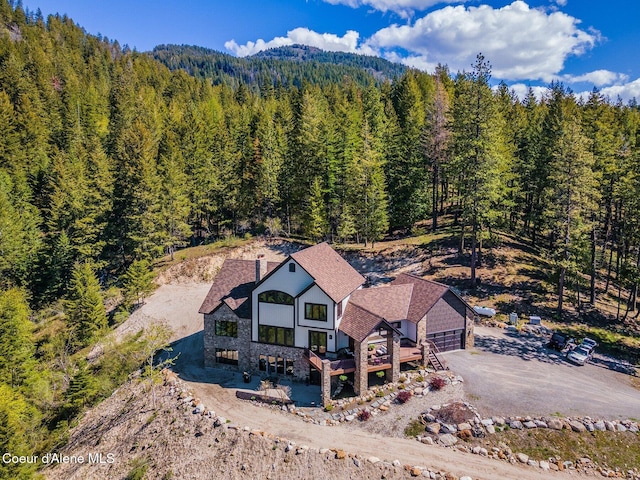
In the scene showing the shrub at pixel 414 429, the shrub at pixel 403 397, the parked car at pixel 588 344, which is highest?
the parked car at pixel 588 344

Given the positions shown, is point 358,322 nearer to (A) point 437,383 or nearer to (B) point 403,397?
(B) point 403,397

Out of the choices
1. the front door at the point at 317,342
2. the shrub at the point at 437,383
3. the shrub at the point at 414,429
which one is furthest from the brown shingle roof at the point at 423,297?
the shrub at the point at 414,429

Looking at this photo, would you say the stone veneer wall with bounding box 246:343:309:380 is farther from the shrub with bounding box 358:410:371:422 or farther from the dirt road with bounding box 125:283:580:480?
the shrub with bounding box 358:410:371:422

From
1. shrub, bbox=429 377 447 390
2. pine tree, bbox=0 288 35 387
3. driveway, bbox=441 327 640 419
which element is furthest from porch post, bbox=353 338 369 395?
pine tree, bbox=0 288 35 387

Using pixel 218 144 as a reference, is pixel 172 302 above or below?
below

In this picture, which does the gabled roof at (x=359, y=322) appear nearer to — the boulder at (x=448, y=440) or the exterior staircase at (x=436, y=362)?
→ the exterior staircase at (x=436, y=362)

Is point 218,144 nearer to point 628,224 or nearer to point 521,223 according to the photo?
point 521,223

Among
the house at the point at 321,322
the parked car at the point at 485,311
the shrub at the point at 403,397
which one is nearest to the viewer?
the shrub at the point at 403,397

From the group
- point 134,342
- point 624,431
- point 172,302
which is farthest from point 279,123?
point 624,431
